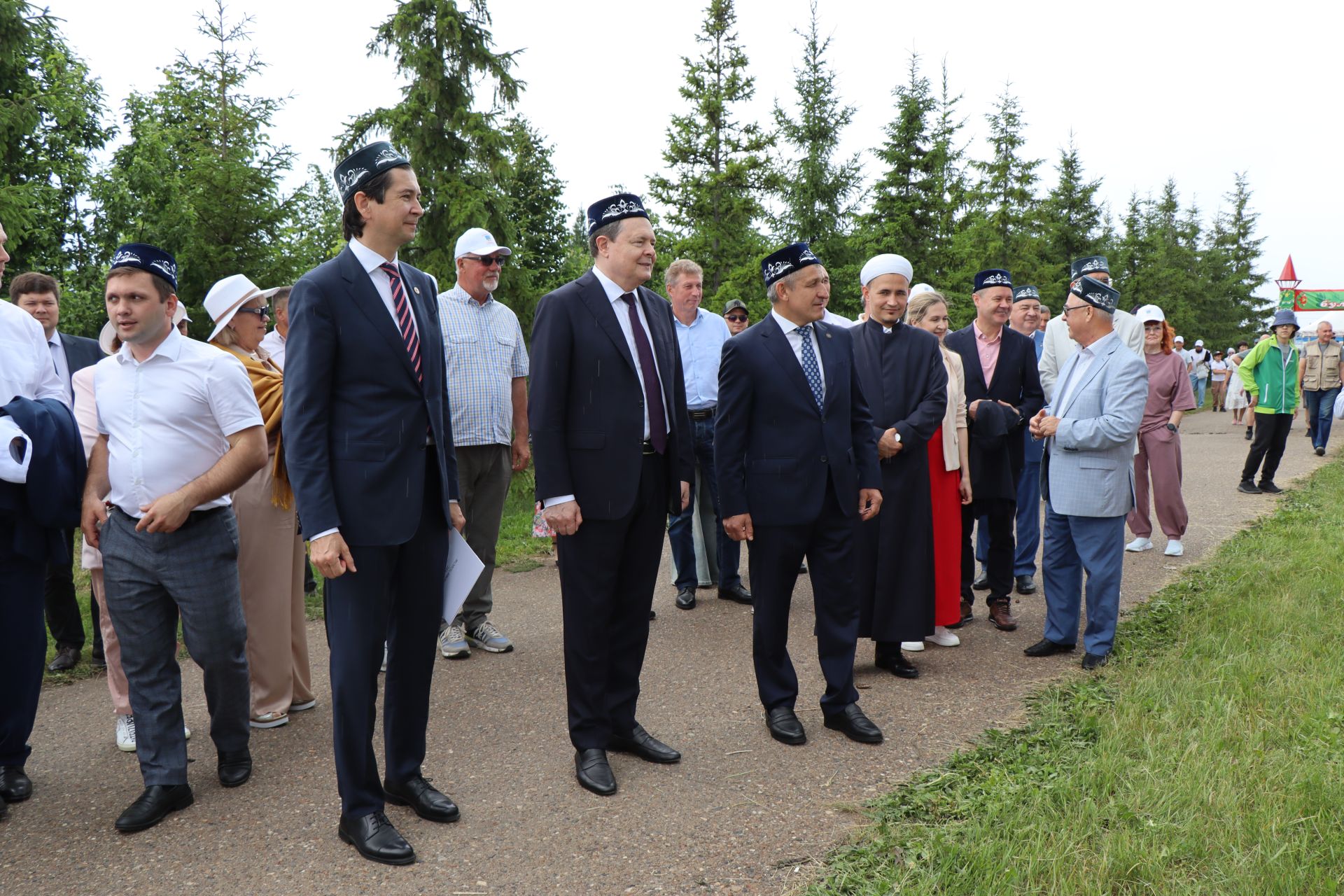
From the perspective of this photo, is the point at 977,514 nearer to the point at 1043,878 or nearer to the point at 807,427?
the point at 807,427

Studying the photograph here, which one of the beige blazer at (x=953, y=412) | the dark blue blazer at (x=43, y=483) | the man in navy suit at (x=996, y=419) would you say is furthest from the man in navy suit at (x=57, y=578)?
the man in navy suit at (x=996, y=419)

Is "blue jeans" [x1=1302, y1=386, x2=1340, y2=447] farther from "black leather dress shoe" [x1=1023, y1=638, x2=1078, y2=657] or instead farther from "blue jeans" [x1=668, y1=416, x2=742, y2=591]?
"blue jeans" [x1=668, y1=416, x2=742, y2=591]

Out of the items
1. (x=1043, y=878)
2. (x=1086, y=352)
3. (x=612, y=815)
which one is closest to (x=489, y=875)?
(x=612, y=815)

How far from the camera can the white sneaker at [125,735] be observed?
4.49 meters

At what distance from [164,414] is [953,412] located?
4.40 meters

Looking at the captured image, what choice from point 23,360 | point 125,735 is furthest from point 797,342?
point 125,735

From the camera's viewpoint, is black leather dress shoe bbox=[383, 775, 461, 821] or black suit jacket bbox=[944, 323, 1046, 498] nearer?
black leather dress shoe bbox=[383, 775, 461, 821]

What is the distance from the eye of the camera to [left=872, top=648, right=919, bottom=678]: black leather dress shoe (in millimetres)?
5387

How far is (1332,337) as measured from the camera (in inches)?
612

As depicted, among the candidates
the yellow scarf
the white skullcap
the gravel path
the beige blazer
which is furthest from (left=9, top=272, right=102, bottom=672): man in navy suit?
the beige blazer

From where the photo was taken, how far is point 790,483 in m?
4.45

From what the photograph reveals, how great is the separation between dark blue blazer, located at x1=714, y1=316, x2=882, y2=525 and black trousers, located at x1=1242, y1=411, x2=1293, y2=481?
988cm

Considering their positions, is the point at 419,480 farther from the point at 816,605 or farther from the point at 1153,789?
the point at 1153,789

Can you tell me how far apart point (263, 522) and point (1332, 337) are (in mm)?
16736
